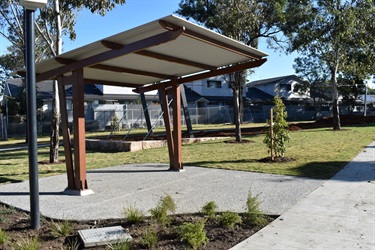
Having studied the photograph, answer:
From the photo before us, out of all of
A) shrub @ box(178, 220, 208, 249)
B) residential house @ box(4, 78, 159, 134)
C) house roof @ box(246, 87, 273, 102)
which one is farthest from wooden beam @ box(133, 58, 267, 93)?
house roof @ box(246, 87, 273, 102)

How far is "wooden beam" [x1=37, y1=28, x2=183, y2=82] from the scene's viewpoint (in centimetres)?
577

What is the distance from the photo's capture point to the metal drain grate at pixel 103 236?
423 centimetres

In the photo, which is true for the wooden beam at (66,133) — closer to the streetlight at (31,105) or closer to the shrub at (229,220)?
the streetlight at (31,105)

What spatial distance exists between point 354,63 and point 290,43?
4.67 m

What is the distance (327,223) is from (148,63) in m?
5.10

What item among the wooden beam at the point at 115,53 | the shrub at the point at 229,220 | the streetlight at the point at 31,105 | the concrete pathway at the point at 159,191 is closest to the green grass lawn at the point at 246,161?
the concrete pathway at the point at 159,191

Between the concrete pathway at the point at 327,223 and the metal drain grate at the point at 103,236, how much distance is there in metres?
1.38

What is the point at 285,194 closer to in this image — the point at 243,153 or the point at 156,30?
the point at 156,30

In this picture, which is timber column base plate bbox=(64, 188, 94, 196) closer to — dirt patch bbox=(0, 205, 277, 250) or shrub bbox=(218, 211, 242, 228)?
dirt patch bbox=(0, 205, 277, 250)

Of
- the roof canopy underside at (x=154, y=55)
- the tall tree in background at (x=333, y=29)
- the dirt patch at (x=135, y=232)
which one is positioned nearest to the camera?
the dirt patch at (x=135, y=232)

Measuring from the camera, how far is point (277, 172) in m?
9.01

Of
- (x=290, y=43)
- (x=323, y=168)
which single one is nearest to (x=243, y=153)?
(x=323, y=168)

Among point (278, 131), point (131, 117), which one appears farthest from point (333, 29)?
point (131, 117)

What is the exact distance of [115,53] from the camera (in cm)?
648
